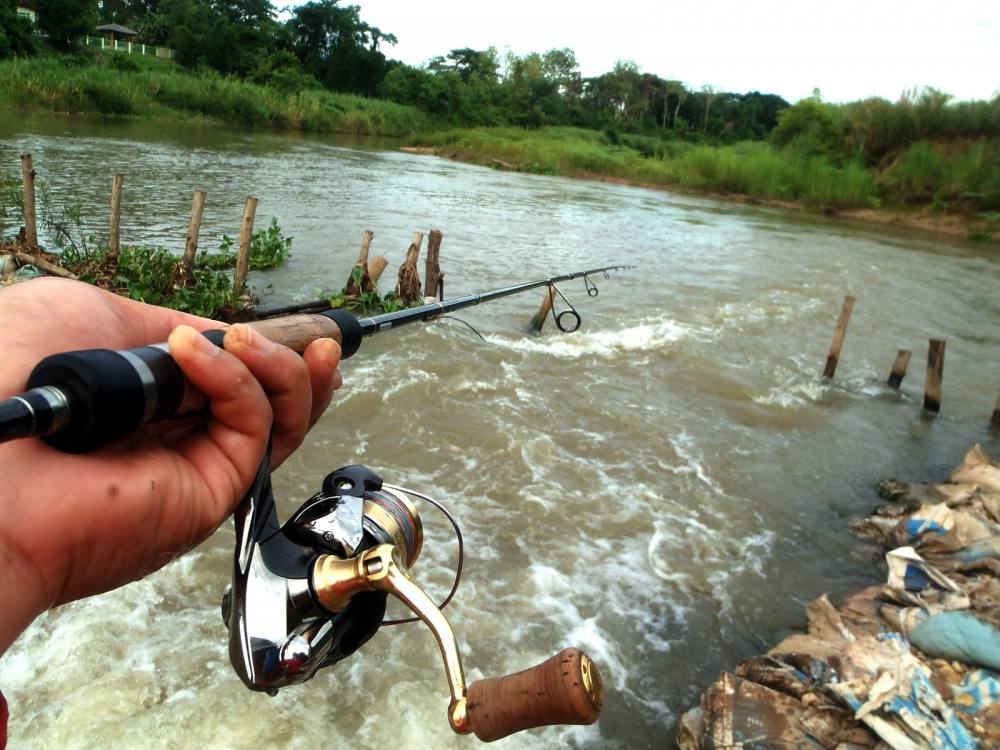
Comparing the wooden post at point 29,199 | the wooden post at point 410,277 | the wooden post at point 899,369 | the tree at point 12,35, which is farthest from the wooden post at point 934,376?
the tree at point 12,35

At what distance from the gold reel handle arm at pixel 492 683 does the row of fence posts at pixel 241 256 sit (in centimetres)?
671

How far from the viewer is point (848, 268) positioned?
15.1m

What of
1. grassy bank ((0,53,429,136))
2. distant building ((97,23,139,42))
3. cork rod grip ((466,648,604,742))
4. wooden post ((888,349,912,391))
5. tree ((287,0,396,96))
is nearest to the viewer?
cork rod grip ((466,648,604,742))

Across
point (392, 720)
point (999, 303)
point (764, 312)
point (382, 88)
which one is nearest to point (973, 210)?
point (999, 303)

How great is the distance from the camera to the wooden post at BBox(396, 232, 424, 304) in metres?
8.12

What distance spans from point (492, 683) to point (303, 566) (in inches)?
14.4

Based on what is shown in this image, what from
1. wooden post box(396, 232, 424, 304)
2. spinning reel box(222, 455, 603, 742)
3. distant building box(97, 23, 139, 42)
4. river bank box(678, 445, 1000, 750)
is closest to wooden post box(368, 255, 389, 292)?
wooden post box(396, 232, 424, 304)

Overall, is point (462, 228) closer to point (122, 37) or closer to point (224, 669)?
point (224, 669)

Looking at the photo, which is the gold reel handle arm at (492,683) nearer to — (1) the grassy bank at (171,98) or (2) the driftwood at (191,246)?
(2) the driftwood at (191,246)

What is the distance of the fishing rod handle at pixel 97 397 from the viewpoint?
0.85 metres

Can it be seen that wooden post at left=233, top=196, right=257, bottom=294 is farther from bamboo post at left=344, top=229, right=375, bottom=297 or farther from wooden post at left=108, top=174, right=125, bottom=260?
wooden post at left=108, top=174, right=125, bottom=260

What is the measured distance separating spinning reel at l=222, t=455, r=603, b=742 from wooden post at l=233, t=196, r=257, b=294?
256 inches

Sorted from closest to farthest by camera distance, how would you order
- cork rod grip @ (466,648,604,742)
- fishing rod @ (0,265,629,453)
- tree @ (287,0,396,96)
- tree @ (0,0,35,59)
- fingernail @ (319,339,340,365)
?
1. fishing rod @ (0,265,629,453)
2. cork rod grip @ (466,648,604,742)
3. fingernail @ (319,339,340,365)
4. tree @ (0,0,35,59)
5. tree @ (287,0,396,96)

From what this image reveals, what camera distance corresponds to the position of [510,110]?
5138cm
